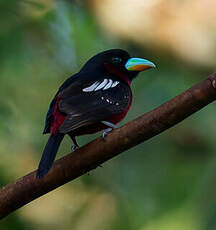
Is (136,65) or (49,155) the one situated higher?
(49,155)

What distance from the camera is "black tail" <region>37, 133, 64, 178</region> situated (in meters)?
2.72

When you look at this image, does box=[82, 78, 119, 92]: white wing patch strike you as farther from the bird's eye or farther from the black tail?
the black tail

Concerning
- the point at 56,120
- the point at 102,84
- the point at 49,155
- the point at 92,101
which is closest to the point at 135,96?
the point at 102,84

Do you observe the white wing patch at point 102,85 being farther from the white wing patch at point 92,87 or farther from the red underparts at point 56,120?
the red underparts at point 56,120

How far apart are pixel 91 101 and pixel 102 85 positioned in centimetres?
31

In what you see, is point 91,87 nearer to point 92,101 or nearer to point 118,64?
point 92,101

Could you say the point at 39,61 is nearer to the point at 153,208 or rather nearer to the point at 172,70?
the point at 172,70

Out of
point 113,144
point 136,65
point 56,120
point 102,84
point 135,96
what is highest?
point 113,144

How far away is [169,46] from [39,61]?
1.19m

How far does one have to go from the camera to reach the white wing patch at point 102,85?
3.56 m

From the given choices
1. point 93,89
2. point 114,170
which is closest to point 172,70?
point 114,170

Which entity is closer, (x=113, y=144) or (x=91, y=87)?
(x=113, y=144)

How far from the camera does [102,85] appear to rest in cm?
368

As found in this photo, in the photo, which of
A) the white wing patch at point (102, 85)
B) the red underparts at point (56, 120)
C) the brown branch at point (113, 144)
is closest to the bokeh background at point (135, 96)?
the white wing patch at point (102, 85)
